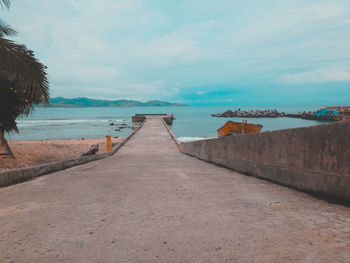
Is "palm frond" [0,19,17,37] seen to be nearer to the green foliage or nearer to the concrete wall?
the green foliage

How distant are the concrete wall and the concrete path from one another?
9.8 inches

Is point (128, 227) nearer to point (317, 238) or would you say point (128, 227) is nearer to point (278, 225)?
point (278, 225)

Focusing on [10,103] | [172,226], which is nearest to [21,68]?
[10,103]

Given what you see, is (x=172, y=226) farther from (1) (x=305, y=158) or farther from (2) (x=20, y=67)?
(2) (x=20, y=67)

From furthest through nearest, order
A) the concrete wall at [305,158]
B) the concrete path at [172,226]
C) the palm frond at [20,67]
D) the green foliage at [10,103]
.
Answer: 1. the green foliage at [10,103]
2. the palm frond at [20,67]
3. the concrete wall at [305,158]
4. the concrete path at [172,226]

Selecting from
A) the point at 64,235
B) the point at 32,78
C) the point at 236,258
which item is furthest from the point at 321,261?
the point at 32,78

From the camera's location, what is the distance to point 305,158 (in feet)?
13.1

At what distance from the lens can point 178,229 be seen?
2697 millimetres

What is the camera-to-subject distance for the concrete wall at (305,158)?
3377 mm

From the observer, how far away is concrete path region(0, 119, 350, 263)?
223 centimetres

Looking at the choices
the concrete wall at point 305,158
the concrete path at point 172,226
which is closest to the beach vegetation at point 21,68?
the concrete path at point 172,226

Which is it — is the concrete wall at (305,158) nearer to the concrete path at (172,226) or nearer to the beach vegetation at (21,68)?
the concrete path at (172,226)

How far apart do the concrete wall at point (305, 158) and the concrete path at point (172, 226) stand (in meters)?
0.25

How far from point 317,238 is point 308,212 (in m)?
0.71
